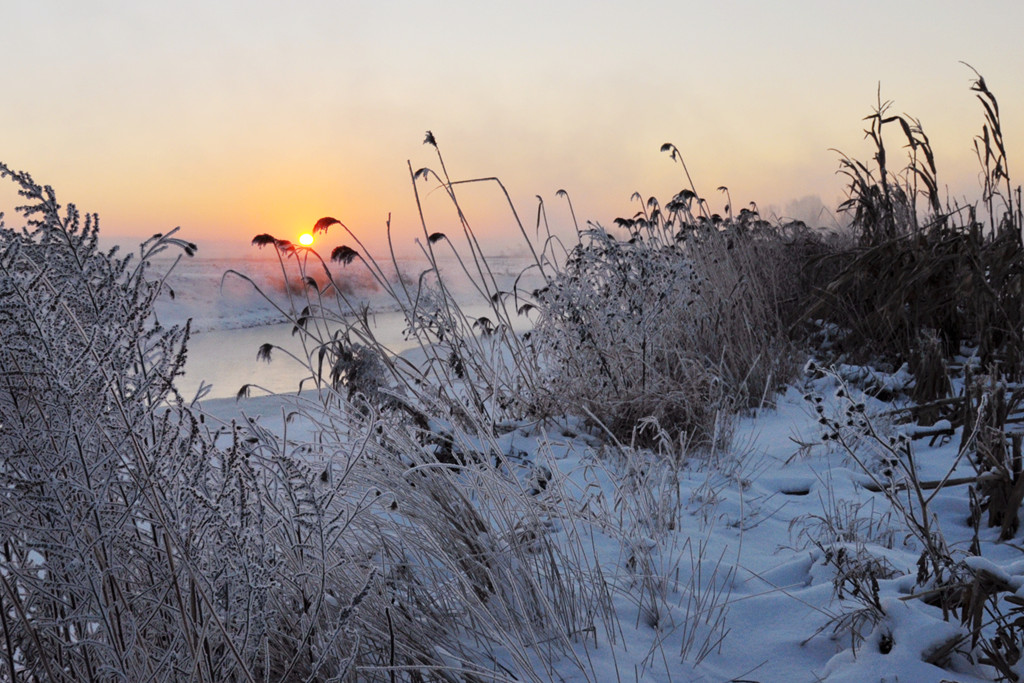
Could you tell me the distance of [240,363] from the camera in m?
8.70

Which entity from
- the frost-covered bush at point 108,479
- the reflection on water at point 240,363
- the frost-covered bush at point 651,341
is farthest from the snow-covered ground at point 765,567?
the reflection on water at point 240,363

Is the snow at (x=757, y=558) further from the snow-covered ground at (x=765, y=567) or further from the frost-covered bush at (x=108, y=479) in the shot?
the frost-covered bush at (x=108, y=479)

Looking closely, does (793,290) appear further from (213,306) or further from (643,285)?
(213,306)

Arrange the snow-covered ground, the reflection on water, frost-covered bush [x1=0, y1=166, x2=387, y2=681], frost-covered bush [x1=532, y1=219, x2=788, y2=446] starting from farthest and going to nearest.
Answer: the reflection on water < frost-covered bush [x1=532, y1=219, x2=788, y2=446] < the snow-covered ground < frost-covered bush [x1=0, y1=166, x2=387, y2=681]

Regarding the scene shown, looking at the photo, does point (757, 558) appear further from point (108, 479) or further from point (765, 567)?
point (108, 479)

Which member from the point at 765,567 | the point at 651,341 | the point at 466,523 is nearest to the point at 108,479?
the point at 466,523

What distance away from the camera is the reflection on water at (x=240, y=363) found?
7059mm

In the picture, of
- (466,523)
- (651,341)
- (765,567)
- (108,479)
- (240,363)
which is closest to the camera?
(108,479)

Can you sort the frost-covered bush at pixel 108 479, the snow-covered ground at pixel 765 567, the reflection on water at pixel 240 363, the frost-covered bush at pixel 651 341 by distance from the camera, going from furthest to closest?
1. the reflection on water at pixel 240 363
2. the frost-covered bush at pixel 651 341
3. the snow-covered ground at pixel 765 567
4. the frost-covered bush at pixel 108 479

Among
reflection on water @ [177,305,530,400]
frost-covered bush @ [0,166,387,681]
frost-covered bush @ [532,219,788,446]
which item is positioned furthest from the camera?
reflection on water @ [177,305,530,400]

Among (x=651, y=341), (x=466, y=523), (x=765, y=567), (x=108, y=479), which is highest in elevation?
(x=108, y=479)

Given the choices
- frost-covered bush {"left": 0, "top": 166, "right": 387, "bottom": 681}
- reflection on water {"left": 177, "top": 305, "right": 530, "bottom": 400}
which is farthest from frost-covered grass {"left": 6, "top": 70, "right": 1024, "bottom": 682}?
reflection on water {"left": 177, "top": 305, "right": 530, "bottom": 400}

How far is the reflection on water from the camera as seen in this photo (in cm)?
706

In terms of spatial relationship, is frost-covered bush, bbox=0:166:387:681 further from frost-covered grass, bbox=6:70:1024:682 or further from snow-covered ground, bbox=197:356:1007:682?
snow-covered ground, bbox=197:356:1007:682
